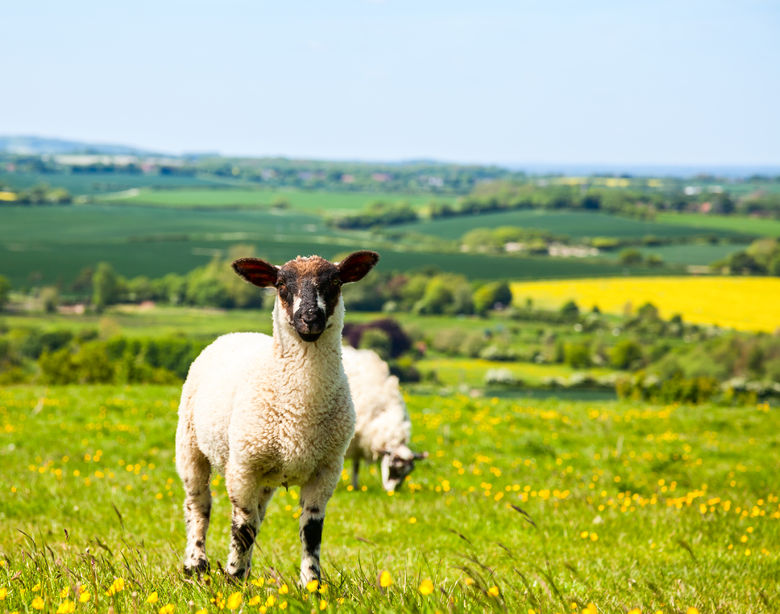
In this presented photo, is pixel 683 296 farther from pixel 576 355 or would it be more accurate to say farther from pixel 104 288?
pixel 104 288

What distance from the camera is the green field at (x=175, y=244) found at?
12912 cm

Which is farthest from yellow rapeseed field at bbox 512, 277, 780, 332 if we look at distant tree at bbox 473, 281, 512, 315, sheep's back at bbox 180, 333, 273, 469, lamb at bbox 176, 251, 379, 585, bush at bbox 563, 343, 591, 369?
lamb at bbox 176, 251, 379, 585

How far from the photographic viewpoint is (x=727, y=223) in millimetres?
158000

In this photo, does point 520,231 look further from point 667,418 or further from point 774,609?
point 774,609

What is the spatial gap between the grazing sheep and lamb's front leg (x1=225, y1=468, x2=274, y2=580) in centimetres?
531

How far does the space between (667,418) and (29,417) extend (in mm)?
13961

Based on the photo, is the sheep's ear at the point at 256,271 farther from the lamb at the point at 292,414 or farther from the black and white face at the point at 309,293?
the black and white face at the point at 309,293

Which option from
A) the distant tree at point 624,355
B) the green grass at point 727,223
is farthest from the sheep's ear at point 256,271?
the green grass at point 727,223

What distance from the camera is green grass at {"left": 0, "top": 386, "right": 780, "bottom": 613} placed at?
5.02m

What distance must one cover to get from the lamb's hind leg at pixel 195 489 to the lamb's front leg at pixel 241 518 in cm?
93

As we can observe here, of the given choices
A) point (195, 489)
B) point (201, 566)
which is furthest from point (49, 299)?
point (201, 566)

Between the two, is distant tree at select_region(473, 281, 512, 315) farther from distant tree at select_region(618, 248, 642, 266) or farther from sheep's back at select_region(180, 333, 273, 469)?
sheep's back at select_region(180, 333, 273, 469)

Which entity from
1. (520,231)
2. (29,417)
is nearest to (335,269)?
(29,417)

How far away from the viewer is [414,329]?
96.9m
